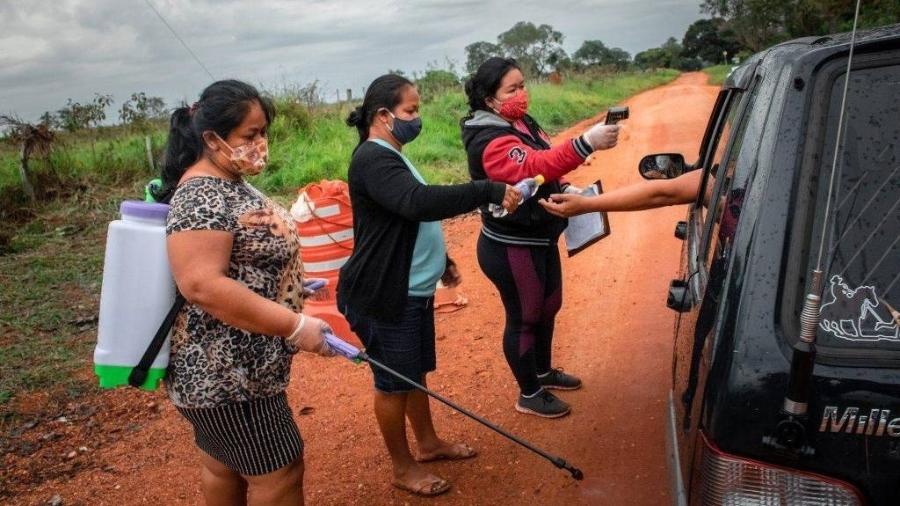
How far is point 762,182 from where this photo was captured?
156cm

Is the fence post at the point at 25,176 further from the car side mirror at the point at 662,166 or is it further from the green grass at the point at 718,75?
the green grass at the point at 718,75

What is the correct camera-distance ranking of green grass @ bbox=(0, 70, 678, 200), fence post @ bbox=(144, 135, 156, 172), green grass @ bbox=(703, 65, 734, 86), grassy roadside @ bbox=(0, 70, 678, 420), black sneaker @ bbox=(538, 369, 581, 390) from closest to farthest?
black sneaker @ bbox=(538, 369, 581, 390), grassy roadside @ bbox=(0, 70, 678, 420), green grass @ bbox=(0, 70, 678, 200), fence post @ bbox=(144, 135, 156, 172), green grass @ bbox=(703, 65, 734, 86)

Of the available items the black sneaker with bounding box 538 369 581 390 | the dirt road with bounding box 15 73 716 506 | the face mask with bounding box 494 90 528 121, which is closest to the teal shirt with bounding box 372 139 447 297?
the face mask with bounding box 494 90 528 121

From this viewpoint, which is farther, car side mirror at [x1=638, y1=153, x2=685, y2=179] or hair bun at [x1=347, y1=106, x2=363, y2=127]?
car side mirror at [x1=638, y1=153, x2=685, y2=179]

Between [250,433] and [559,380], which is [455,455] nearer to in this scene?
[559,380]

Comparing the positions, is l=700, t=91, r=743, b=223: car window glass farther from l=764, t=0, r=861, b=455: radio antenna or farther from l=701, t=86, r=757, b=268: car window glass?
l=764, t=0, r=861, b=455: radio antenna

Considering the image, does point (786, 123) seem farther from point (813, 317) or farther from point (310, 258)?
point (310, 258)

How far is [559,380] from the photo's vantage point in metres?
4.00

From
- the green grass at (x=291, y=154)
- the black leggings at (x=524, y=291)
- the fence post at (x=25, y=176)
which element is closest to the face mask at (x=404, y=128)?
the black leggings at (x=524, y=291)

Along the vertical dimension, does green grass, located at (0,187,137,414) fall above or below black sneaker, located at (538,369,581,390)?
above

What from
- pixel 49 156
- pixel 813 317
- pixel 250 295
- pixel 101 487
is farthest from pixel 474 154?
pixel 49 156

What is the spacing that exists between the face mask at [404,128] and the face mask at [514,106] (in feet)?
1.73

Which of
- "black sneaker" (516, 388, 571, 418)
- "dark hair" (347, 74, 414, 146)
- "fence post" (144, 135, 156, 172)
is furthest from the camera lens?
"fence post" (144, 135, 156, 172)

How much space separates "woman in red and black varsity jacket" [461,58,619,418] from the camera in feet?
10.2
